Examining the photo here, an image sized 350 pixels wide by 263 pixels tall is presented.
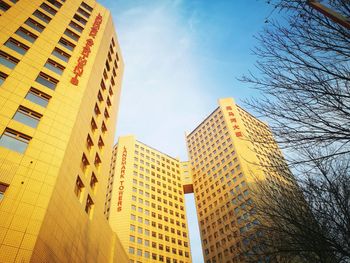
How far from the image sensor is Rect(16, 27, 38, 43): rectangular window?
65.4 feet

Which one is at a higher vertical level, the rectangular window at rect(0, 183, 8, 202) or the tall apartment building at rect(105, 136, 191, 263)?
the tall apartment building at rect(105, 136, 191, 263)

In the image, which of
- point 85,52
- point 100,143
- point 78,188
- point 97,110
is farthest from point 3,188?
point 85,52

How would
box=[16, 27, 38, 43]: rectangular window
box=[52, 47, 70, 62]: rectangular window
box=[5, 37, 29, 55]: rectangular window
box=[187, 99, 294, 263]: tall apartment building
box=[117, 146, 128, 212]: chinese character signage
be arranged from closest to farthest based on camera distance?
box=[5, 37, 29, 55]: rectangular window
box=[16, 27, 38, 43]: rectangular window
box=[52, 47, 70, 62]: rectangular window
box=[187, 99, 294, 263]: tall apartment building
box=[117, 146, 128, 212]: chinese character signage

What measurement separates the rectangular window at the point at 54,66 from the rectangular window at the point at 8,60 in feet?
7.67

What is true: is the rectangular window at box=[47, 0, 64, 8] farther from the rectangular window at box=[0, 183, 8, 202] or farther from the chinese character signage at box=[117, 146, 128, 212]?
the chinese character signage at box=[117, 146, 128, 212]

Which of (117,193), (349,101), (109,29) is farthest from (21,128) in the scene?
(117,193)

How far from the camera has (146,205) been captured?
54031 millimetres

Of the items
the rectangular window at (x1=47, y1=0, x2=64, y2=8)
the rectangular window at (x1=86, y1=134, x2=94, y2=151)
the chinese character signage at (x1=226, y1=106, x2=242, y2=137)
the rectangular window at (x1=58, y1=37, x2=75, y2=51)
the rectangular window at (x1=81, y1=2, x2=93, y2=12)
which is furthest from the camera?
the chinese character signage at (x1=226, y1=106, x2=242, y2=137)

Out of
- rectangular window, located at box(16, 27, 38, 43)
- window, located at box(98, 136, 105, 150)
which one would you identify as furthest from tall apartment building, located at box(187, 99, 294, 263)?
rectangular window, located at box(16, 27, 38, 43)

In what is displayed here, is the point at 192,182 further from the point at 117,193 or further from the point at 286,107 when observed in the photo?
the point at 286,107

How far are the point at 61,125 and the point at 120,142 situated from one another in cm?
4820

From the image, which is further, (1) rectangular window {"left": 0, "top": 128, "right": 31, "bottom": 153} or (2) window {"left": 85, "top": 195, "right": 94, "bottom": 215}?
(2) window {"left": 85, "top": 195, "right": 94, "bottom": 215}

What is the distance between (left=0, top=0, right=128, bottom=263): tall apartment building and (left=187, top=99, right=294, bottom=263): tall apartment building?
29.6 metres

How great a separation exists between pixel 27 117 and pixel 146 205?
4225 cm
